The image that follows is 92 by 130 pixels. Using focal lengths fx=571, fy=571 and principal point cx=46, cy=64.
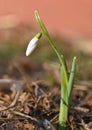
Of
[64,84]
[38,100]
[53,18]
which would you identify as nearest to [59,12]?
[53,18]

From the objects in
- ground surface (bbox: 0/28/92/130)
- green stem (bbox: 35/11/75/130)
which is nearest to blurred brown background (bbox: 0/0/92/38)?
ground surface (bbox: 0/28/92/130)

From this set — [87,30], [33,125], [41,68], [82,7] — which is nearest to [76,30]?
[87,30]

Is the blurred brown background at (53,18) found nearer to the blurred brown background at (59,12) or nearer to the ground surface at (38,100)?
the blurred brown background at (59,12)

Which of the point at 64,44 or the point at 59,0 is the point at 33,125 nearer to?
the point at 64,44

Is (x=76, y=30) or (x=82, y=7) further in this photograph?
(x=82, y=7)

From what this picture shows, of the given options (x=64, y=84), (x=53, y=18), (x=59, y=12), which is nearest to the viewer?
(x=64, y=84)

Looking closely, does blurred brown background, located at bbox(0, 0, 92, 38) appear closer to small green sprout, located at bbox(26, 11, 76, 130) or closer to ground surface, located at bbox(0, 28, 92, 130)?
ground surface, located at bbox(0, 28, 92, 130)

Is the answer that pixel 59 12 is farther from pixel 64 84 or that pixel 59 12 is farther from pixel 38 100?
pixel 64 84

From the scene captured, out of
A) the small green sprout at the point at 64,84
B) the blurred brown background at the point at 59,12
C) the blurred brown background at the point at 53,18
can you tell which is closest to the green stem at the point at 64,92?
the small green sprout at the point at 64,84

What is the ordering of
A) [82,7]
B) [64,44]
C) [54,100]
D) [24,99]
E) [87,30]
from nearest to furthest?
[24,99], [54,100], [64,44], [87,30], [82,7]

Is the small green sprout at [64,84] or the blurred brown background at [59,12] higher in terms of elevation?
the blurred brown background at [59,12]

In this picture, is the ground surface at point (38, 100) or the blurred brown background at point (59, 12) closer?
the ground surface at point (38, 100)
